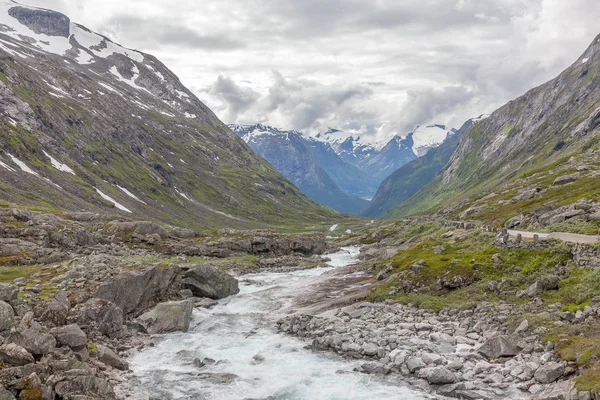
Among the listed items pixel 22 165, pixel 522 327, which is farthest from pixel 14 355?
pixel 22 165

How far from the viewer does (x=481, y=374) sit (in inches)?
1140

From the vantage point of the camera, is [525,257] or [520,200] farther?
[520,200]

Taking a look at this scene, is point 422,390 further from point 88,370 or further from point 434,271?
point 434,271

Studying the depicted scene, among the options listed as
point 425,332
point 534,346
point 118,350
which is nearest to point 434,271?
point 425,332

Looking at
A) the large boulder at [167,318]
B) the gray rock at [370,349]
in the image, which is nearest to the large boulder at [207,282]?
the large boulder at [167,318]

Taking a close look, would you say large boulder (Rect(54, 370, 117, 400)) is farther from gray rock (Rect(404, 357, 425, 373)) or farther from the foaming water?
gray rock (Rect(404, 357, 425, 373))

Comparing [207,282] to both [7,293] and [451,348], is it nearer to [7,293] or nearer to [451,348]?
[7,293]

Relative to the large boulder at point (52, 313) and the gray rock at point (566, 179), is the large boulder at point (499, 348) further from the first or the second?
the gray rock at point (566, 179)

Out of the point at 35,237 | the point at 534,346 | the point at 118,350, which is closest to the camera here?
the point at 534,346

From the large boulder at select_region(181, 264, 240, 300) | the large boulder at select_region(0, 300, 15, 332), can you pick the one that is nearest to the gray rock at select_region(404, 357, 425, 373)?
the large boulder at select_region(0, 300, 15, 332)

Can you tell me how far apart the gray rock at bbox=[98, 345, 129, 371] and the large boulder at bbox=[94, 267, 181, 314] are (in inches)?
459

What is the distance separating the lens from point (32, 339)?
28000mm

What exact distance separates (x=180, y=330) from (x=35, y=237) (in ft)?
141

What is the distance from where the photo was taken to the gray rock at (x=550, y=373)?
26.3 m
